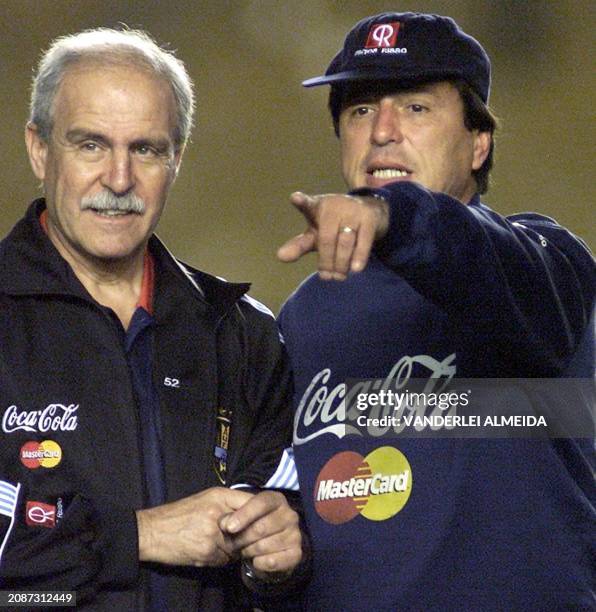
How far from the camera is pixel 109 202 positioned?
2.06m

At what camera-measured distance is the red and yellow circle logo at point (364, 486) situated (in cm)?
208

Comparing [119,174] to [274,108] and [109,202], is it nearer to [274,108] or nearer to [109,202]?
[109,202]

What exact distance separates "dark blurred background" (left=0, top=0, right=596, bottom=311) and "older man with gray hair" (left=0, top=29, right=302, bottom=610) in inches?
136

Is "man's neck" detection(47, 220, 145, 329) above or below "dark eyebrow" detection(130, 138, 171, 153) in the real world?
below

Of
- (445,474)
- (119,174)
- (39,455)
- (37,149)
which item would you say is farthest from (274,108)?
(39,455)

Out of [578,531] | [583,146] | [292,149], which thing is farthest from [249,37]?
[578,531]

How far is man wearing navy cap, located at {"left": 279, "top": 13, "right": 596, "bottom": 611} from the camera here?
1.84 metres

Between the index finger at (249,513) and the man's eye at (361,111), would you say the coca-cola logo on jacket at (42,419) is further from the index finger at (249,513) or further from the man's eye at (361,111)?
the man's eye at (361,111)

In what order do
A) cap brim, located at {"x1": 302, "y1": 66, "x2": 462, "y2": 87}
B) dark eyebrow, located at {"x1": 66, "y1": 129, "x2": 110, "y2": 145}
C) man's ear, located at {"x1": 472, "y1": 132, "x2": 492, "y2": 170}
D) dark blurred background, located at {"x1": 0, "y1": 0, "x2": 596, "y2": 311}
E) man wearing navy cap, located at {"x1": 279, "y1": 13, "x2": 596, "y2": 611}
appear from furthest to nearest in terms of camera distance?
1. dark blurred background, located at {"x1": 0, "y1": 0, "x2": 596, "y2": 311}
2. man's ear, located at {"x1": 472, "y1": 132, "x2": 492, "y2": 170}
3. cap brim, located at {"x1": 302, "y1": 66, "x2": 462, "y2": 87}
4. dark eyebrow, located at {"x1": 66, "y1": 129, "x2": 110, "y2": 145}
5. man wearing navy cap, located at {"x1": 279, "y1": 13, "x2": 596, "y2": 611}

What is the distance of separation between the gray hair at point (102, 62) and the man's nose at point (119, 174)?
118mm

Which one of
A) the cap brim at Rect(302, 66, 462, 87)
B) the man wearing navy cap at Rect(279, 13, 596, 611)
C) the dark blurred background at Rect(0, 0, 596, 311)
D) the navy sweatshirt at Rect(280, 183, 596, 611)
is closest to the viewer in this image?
the man wearing navy cap at Rect(279, 13, 596, 611)

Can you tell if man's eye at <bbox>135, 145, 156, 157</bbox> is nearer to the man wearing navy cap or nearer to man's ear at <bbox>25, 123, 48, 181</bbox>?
man's ear at <bbox>25, 123, 48, 181</bbox>

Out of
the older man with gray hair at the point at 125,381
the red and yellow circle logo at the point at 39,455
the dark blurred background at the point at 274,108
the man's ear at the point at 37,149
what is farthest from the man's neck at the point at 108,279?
the dark blurred background at the point at 274,108

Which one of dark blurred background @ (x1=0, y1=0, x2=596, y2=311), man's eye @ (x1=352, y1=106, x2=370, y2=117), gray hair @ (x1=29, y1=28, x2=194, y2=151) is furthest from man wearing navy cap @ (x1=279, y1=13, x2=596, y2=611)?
dark blurred background @ (x1=0, y1=0, x2=596, y2=311)
